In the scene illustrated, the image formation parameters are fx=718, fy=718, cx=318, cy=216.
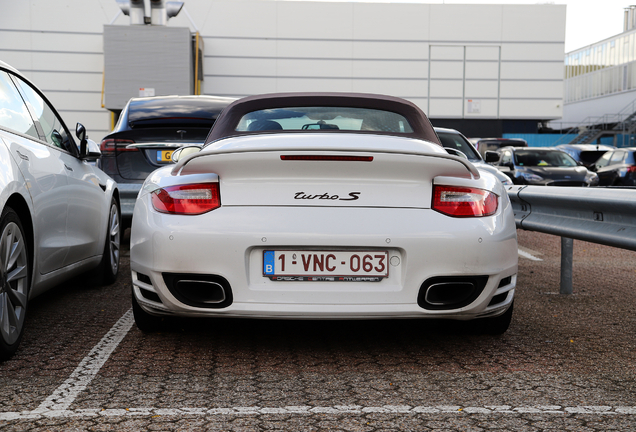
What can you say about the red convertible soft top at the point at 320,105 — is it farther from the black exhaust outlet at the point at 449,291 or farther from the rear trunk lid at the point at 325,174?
the black exhaust outlet at the point at 449,291

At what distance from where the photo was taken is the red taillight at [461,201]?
336cm

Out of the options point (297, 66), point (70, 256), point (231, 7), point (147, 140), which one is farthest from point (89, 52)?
point (70, 256)

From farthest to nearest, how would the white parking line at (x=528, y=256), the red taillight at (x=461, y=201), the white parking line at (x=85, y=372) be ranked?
the white parking line at (x=528, y=256) < the red taillight at (x=461, y=201) < the white parking line at (x=85, y=372)

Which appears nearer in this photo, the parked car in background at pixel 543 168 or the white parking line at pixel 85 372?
the white parking line at pixel 85 372

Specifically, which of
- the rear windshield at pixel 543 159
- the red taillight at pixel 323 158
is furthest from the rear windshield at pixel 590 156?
the red taillight at pixel 323 158

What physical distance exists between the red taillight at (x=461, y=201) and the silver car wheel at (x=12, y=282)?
2048mm

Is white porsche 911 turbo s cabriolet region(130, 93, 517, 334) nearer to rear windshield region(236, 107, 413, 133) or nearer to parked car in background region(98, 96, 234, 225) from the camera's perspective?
rear windshield region(236, 107, 413, 133)

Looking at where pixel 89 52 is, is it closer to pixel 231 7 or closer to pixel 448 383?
pixel 231 7

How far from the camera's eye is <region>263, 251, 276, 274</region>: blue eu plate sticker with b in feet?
10.8

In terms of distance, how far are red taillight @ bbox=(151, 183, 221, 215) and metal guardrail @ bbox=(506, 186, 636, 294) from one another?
2330 millimetres

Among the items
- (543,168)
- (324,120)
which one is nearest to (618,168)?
(543,168)

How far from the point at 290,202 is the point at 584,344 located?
187 centimetres

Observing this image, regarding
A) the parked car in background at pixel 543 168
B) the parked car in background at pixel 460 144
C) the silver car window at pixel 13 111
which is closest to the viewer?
the silver car window at pixel 13 111

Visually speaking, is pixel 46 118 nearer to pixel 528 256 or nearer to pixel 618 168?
pixel 528 256
